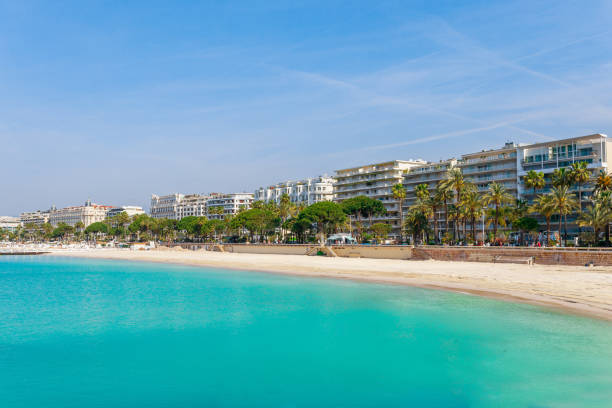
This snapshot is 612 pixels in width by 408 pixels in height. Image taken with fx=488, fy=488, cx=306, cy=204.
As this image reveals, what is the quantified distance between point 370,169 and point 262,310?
10189 centimetres

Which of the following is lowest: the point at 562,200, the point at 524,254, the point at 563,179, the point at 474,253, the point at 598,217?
the point at 474,253

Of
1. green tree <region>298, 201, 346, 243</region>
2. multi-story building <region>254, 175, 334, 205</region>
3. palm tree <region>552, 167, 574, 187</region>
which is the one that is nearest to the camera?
palm tree <region>552, 167, 574, 187</region>

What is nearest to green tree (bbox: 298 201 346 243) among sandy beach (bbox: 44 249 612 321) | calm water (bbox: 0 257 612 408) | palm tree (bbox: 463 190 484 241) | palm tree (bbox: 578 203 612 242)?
sandy beach (bbox: 44 249 612 321)

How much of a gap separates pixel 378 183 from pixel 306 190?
1394 inches

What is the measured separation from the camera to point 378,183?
126m

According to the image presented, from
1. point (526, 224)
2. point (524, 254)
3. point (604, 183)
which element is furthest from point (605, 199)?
point (526, 224)

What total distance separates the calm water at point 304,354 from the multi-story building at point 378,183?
85.4 meters

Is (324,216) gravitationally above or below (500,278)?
above

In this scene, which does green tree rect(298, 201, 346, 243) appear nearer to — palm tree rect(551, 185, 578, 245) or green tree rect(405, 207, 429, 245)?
green tree rect(405, 207, 429, 245)

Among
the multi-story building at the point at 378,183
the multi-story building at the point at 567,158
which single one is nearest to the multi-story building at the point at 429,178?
the multi-story building at the point at 378,183

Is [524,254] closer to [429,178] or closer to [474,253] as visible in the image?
[474,253]

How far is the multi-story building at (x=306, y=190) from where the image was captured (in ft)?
499

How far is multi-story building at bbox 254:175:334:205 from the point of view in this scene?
152000mm

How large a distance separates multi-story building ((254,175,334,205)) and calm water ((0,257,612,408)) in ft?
376
